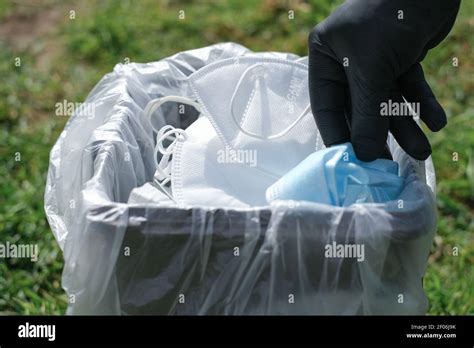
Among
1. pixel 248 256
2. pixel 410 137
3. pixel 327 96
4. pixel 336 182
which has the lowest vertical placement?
pixel 248 256

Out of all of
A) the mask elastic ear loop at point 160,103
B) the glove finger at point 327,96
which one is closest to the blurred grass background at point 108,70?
the mask elastic ear loop at point 160,103

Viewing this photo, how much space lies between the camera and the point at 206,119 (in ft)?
7.57

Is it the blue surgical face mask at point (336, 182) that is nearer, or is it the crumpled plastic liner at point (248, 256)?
the crumpled plastic liner at point (248, 256)

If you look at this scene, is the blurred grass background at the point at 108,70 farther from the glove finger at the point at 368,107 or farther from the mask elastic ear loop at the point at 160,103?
the glove finger at the point at 368,107

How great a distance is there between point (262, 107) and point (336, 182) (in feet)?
1.23

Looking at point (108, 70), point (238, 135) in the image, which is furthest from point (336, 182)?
point (108, 70)

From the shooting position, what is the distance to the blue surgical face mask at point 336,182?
6.39 ft

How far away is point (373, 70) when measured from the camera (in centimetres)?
193

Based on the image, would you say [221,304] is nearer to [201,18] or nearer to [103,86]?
[103,86]

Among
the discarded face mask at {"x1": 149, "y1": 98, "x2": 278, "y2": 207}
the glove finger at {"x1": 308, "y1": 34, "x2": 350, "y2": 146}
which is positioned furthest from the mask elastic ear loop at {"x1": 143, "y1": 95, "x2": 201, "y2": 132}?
the glove finger at {"x1": 308, "y1": 34, "x2": 350, "y2": 146}

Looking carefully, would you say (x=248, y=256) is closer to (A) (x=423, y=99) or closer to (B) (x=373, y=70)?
(B) (x=373, y=70)

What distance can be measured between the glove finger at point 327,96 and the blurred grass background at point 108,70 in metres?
0.81

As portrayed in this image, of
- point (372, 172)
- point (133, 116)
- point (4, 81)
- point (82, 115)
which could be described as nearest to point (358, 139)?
point (372, 172)

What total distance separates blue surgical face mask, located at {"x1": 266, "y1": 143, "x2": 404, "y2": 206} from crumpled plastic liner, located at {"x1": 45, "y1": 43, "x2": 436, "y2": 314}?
6cm
